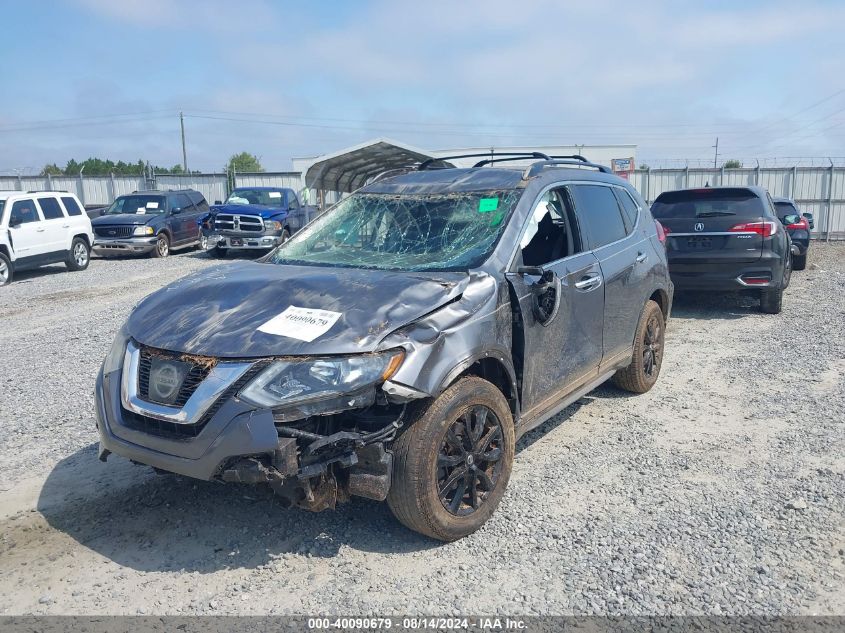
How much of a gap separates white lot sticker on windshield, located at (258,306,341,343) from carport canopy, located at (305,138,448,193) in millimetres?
14660

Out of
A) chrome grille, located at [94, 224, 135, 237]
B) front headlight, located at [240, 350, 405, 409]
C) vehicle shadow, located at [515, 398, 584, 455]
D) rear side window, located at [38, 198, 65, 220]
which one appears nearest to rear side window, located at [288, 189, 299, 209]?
chrome grille, located at [94, 224, 135, 237]

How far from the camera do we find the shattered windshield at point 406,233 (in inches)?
165

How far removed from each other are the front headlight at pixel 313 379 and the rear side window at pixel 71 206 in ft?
49.8

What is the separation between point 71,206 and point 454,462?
15.7 meters

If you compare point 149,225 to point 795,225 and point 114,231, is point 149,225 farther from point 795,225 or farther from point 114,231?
point 795,225

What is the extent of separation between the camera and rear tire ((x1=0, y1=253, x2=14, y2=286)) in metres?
14.1

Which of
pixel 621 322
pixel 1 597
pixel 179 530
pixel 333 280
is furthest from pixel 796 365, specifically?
pixel 1 597

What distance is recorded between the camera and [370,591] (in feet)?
10.6

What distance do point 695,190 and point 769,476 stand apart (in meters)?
6.33

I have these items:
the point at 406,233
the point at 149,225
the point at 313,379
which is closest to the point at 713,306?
the point at 406,233

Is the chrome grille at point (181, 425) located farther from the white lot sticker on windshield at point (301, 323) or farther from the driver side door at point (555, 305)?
the driver side door at point (555, 305)

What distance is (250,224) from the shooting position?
17609mm

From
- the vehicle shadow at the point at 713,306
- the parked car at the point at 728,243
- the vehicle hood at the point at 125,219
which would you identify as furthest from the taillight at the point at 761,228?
the vehicle hood at the point at 125,219

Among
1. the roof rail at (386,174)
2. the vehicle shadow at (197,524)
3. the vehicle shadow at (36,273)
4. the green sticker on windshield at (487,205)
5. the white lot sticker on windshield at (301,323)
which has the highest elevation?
the roof rail at (386,174)
